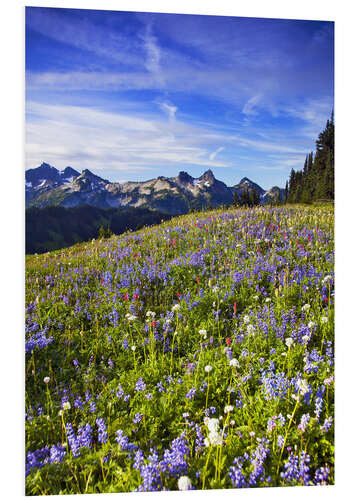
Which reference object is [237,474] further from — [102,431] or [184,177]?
[184,177]

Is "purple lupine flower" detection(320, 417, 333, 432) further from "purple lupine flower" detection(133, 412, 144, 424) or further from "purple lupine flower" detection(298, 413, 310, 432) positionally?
"purple lupine flower" detection(133, 412, 144, 424)

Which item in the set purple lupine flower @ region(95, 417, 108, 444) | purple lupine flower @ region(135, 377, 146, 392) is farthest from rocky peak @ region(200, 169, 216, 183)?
purple lupine flower @ region(95, 417, 108, 444)

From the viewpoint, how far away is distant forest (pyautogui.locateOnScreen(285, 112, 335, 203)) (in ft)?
12.4

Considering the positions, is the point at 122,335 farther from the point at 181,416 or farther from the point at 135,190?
the point at 135,190

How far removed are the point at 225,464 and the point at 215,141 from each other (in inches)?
126

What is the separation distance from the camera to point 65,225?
168 inches

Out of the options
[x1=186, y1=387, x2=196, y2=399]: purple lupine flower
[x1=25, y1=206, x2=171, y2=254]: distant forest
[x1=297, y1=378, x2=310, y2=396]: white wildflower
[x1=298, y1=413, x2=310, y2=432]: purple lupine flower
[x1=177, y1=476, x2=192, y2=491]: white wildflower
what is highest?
[x1=25, y1=206, x2=171, y2=254]: distant forest

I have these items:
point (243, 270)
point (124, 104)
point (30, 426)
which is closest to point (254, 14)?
point (124, 104)

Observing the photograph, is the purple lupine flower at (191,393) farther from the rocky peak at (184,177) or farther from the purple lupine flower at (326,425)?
the rocky peak at (184,177)

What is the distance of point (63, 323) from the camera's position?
11.3ft

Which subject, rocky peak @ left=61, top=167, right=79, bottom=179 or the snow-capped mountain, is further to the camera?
rocky peak @ left=61, top=167, right=79, bottom=179

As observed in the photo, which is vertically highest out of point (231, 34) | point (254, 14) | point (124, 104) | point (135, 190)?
point (254, 14)

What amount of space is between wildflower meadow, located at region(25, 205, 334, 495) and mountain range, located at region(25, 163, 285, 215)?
0.64m

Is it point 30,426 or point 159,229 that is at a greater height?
point 159,229
